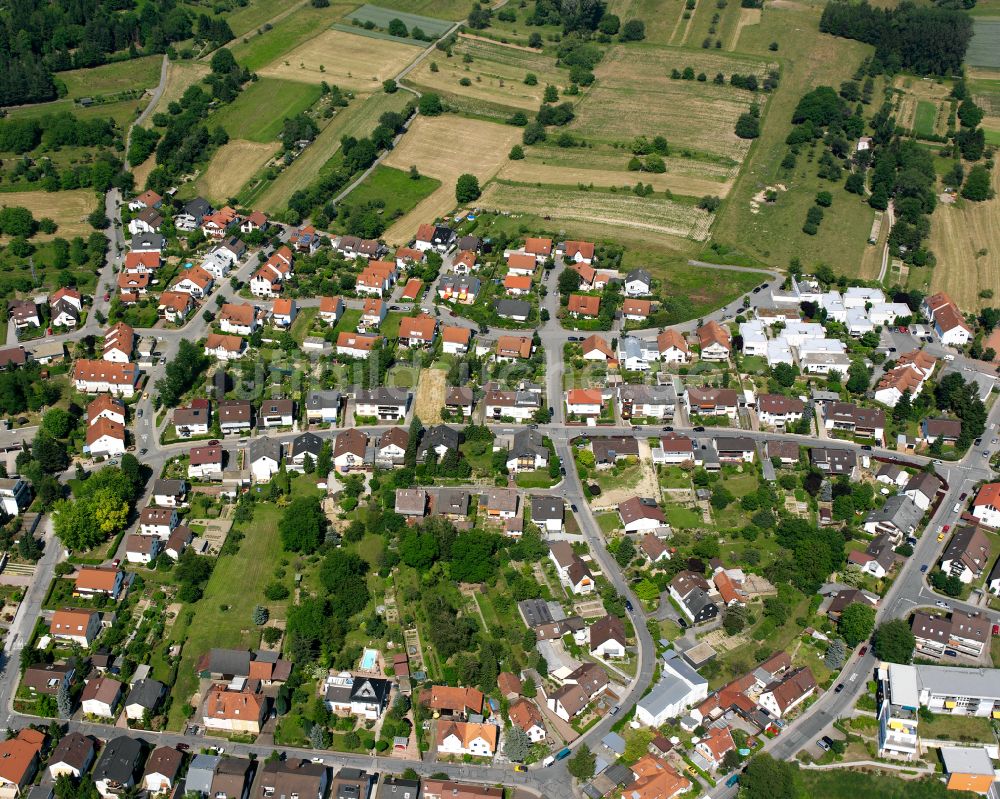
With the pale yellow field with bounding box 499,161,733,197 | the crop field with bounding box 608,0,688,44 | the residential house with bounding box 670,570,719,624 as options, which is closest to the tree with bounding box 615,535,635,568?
the residential house with bounding box 670,570,719,624

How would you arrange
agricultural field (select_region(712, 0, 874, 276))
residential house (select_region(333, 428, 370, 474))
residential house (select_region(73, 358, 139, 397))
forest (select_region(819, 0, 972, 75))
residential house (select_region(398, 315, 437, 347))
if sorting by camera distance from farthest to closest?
forest (select_region(819, 0, 972, 75)) < agricultural field (select_region(712, 0, 874, 276)) < residential house (select_region(398, 315, 437, 347)) < residential house (select_region(73, 358, 139, 397)) < residential house (select_region(333, 428, 370, 474))

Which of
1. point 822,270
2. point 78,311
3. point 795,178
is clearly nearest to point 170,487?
point 78,311

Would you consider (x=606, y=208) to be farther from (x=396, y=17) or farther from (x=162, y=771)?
(x=162, y=771)

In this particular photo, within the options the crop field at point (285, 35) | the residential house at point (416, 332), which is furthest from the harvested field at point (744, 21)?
the residential house at point (416, 332)

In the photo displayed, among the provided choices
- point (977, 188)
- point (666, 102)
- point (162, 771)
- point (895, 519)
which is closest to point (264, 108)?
point (666, 102)

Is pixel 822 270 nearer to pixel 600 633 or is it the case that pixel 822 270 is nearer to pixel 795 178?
pixel 795 178

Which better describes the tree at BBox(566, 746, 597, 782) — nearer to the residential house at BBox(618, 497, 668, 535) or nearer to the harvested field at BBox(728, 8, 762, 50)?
the residential house at BBox(618, 497, 668, 535)
